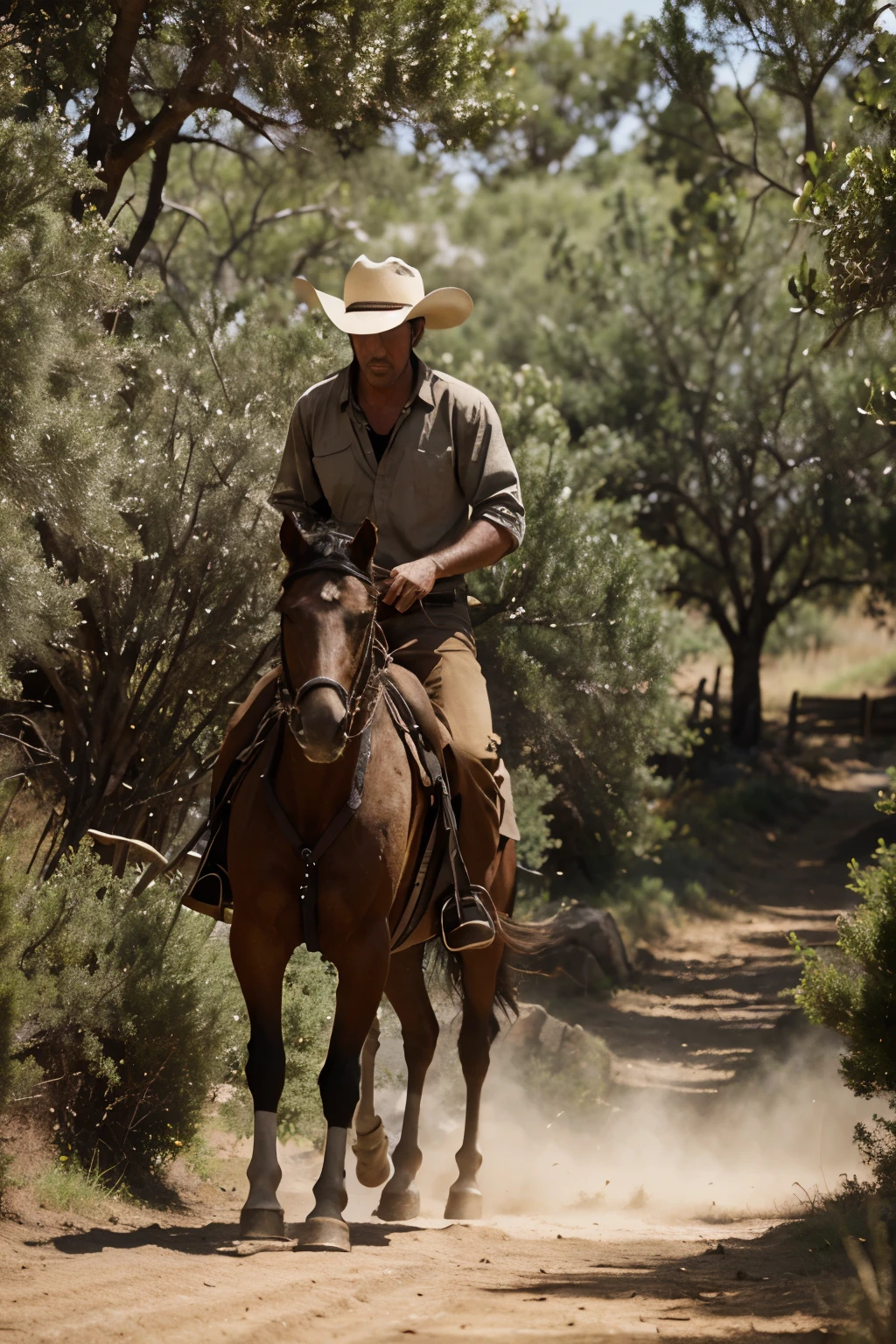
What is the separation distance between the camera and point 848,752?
1422 inches

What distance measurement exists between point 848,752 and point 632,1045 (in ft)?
79.4

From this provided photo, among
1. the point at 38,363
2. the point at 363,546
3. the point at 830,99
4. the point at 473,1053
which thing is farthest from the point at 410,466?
the point at 830,99

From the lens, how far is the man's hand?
18.8ft

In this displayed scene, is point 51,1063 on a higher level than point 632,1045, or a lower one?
lower

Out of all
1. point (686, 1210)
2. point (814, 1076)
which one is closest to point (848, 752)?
point (814, 1076)

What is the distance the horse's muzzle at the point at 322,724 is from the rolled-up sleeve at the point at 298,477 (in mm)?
1931

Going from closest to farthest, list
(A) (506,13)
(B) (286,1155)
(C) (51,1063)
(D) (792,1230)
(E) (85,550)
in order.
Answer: (D) (792,1230), (C) (51,1063), (E) (85,550), (B) (286,1155), (A) (506,13)

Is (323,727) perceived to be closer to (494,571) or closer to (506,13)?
(494,571)

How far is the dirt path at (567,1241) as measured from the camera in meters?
4.32

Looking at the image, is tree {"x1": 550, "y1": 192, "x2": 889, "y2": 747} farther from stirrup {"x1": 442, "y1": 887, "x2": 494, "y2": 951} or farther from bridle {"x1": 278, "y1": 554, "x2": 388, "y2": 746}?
bridle {"x1": 278, "y1": 554, "x2": 388, "y2": 746}

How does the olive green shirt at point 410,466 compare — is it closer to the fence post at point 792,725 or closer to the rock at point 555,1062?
the rock at point 555,1062

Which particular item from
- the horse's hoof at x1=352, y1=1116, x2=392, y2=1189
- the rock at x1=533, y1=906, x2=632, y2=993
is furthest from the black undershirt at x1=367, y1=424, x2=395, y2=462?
the rock at x1=533, y1=906, x2=632, y2=993

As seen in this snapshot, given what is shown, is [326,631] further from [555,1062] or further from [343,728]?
[555,1062]

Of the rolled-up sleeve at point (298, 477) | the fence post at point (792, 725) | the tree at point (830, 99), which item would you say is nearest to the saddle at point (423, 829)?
the rolled-up sleeve at point (298, 477)
